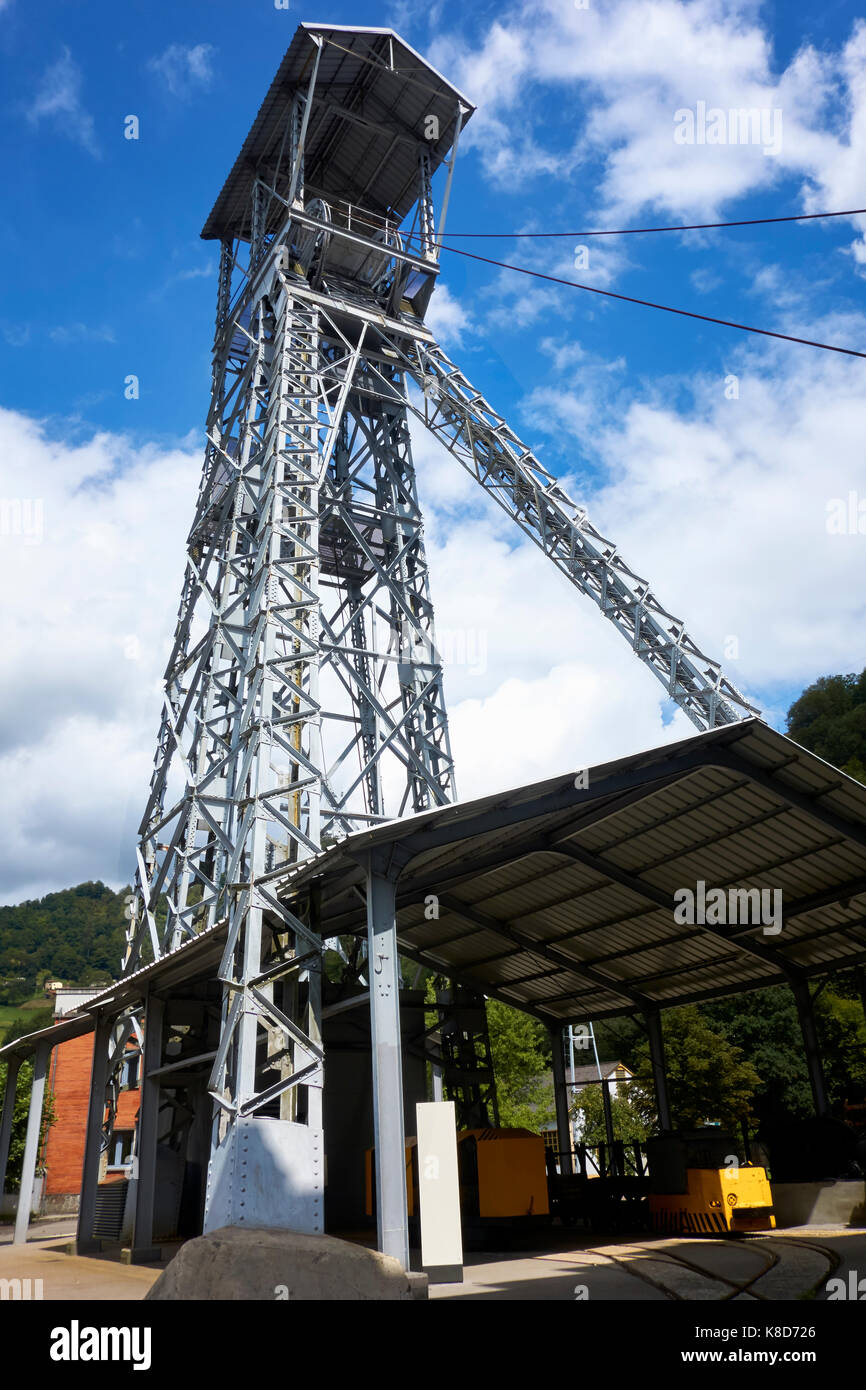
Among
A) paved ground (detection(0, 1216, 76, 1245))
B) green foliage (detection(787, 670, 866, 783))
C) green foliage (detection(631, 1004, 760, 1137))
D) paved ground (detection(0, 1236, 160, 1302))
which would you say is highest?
green foliage (detection(787, 670, 866, 783))

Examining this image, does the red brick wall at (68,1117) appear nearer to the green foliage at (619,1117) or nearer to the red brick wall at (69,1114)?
the red brick wall at (69,1114)

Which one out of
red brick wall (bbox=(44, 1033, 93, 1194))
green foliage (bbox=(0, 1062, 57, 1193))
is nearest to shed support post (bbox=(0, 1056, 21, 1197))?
green foliage (bbox=(0, 1062, 57, 1193))

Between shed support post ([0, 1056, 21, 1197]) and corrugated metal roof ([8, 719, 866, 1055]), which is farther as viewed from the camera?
shed support post ([0, 1056, 21, 1197])

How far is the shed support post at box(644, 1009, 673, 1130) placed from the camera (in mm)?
22234

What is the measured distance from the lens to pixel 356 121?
2319 cm

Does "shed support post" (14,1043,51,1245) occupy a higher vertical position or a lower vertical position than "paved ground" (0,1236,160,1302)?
higher

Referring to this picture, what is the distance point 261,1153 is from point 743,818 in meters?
9.47

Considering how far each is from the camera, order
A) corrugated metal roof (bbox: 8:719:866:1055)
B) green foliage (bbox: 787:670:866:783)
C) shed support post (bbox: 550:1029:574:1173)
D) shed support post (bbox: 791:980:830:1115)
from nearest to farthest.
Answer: corrugated metal roof (bbox: 8:719:866:1055)
shed support post (bbox: 791:980:830:1115)
shed support post (bbox: 550:1029:574:1173)
green foliage (bbox: 787:670:866:783)

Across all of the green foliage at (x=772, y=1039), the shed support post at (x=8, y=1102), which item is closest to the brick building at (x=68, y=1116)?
the shed support post at (x=8, y=1102)

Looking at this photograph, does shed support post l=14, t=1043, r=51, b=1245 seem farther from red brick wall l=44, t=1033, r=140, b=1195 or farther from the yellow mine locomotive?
red brick wall l=44, t=1033, r=140, b=1195

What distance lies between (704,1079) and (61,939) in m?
111

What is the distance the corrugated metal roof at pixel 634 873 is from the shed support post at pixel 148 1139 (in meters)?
3.63

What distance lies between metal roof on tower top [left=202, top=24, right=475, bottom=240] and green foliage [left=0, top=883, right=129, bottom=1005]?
320ft
